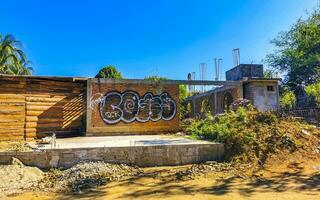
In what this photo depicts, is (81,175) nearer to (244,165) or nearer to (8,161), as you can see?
(8,161)

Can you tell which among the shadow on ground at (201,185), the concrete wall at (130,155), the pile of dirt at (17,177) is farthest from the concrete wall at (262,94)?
the pile of dirt at (17,177)

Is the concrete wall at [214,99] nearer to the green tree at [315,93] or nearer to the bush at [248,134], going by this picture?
the bush at [248,134]

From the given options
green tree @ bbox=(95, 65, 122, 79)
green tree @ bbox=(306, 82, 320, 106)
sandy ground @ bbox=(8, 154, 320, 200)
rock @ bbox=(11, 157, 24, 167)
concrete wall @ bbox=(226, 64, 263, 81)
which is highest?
green tree @ bbox=(95, 65, 122, 79)

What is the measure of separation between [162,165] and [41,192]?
13.5ft

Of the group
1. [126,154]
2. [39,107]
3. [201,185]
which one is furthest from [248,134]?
[39,107]

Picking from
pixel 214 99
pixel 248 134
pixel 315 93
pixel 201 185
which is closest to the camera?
pixel 201 185

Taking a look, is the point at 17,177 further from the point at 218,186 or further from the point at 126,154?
the point at 218,186

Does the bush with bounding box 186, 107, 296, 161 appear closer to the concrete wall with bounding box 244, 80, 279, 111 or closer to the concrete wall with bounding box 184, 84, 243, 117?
the concrete wall with bounding box 244, 80, 279, 111

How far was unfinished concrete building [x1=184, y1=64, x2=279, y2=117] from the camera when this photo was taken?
17.6 meters

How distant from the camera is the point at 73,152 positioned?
9.80m

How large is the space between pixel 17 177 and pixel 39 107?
232 inches

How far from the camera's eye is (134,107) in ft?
50.9

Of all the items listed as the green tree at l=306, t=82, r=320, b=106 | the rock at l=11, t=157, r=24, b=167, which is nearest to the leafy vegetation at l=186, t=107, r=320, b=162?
the rock at l=11, t=157, r=24, b=167

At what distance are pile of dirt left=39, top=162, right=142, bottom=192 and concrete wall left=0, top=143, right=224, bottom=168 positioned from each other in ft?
1.01
